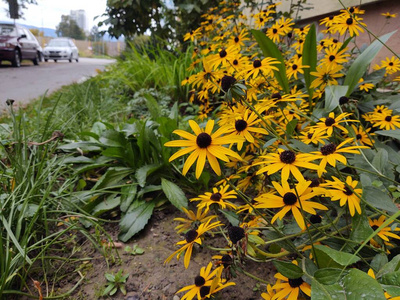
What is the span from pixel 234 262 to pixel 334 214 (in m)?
0.55

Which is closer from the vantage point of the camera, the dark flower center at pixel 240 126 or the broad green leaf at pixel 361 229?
the broad green leaf at pixel 361 229

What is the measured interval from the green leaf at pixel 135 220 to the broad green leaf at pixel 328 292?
1.01 m

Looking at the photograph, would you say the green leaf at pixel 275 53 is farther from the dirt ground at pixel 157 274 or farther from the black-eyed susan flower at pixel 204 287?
the black-eyed susan flower at pixel 204 287

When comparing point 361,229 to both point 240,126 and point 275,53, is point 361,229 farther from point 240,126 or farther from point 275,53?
point 275,53

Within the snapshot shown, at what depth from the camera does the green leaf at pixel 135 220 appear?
4.97 feet

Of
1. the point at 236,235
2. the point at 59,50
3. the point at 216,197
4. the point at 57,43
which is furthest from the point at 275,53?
the point at 57,43

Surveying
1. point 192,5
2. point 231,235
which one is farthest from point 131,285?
point 192,5

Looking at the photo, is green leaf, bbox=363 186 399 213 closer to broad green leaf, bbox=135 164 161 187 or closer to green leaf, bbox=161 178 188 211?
green leaf, bbox=161 178 188 211

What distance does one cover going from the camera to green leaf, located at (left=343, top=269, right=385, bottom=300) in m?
0.59

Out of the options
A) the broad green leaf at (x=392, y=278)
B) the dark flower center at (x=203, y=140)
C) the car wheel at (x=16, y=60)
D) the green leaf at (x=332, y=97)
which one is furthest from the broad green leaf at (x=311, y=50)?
the car wheel at (x=16, y=60)

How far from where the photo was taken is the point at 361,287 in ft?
2.04

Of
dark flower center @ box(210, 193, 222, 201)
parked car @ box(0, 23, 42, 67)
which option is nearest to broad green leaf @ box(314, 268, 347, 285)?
dark flower center @ box(210, 193, 222, 201)

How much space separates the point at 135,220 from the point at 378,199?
1.10 meters

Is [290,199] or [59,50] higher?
[290,199]
